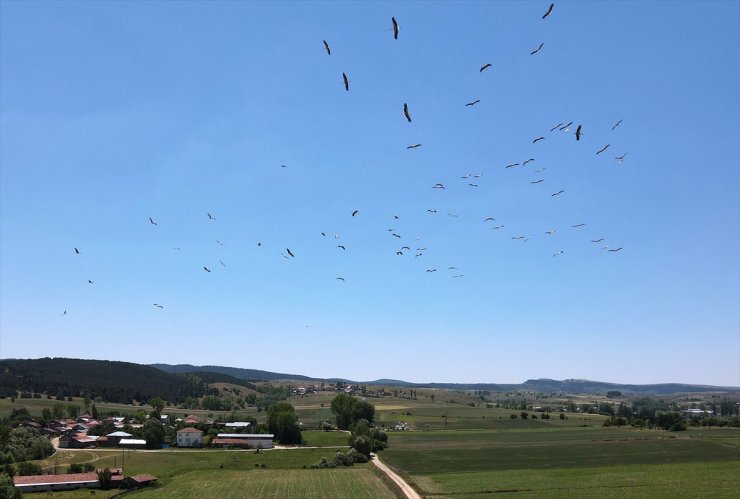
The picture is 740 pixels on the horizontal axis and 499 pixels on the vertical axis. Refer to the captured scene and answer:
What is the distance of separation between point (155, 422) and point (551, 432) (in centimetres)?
8840

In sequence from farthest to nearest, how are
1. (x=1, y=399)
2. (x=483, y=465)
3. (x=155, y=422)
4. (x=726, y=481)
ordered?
(x=1, y=399), (x=155, y=422), (x=483, y=465), (x=726, y=481)

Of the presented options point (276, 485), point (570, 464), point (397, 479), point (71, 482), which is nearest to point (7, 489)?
point (71, 482)

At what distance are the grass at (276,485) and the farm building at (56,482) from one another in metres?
9.17

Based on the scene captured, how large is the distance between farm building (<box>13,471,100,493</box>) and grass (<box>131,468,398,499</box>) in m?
9.17

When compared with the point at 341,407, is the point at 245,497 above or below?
below

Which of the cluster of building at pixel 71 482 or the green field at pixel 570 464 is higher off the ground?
the green field at pixel 570 464

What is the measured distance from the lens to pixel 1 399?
192375 millimetres

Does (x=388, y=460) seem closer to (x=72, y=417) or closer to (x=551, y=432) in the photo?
(x=551, y=432)

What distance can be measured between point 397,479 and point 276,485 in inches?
573

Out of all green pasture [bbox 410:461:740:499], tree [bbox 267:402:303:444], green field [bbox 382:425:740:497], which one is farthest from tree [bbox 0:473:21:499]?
tree [bbox 267:402:303:444]

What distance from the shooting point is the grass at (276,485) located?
59.0 meters

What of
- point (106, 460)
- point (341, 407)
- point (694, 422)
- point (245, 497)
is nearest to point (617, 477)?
point (245, 497)

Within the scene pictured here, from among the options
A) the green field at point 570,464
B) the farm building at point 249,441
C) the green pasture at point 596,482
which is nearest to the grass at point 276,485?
the green field at point 570,464

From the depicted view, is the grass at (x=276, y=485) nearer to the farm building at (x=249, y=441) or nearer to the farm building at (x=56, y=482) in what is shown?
the farm building at (x=56, y=482)
